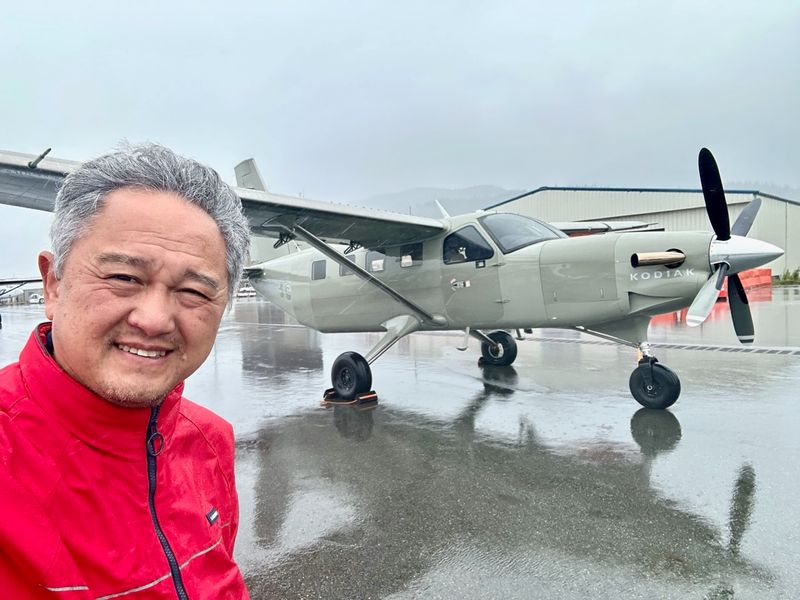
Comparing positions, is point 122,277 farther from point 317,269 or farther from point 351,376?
point 317,269

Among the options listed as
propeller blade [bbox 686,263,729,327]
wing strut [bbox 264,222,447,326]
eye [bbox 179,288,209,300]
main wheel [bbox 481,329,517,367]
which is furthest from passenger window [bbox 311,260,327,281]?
eye [bbox 179,288,209,300]

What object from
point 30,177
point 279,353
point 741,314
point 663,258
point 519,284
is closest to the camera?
point 30,177

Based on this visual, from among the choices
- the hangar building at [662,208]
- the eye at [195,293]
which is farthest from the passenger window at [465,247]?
the hangar building at [662,208]

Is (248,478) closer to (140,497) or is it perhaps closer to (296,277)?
(140,497)

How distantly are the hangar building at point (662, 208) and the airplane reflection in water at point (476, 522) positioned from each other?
34.2 meters

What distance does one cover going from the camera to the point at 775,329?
41.0ft

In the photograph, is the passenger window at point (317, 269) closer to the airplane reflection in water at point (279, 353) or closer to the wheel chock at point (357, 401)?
the airplane reflection in water at point (279, 353)

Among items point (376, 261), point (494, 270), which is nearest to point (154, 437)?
point (494, 270)

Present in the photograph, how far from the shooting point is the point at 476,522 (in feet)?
10.1

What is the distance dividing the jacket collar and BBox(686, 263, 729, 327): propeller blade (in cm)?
472

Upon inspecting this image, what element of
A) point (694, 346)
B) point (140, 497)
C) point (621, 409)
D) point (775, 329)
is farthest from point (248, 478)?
point (775, 329)

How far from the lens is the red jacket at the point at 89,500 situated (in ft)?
2.89

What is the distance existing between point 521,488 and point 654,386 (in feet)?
9.31

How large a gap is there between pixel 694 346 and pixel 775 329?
4142 mm
